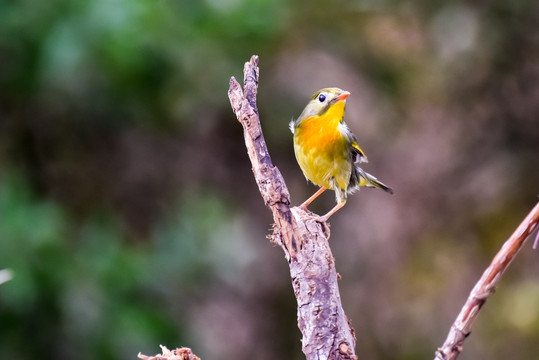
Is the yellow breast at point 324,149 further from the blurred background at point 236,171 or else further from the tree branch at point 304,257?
the blurred background at point 236,171

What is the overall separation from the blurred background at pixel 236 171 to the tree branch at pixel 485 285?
332cm

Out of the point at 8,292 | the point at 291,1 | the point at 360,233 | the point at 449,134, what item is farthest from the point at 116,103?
the point at 449,134

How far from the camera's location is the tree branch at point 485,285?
125 cm

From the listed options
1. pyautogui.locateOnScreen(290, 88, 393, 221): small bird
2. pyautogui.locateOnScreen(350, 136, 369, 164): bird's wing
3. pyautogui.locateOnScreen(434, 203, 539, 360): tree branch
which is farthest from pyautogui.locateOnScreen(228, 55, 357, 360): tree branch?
pyautogui.locateOnScreen(350, 136, 369, 164): bird's wing

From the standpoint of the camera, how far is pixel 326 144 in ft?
9.76

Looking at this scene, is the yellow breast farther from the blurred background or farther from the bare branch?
the blurred background

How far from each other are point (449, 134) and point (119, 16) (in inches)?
155

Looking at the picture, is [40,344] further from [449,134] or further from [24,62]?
[449,134]

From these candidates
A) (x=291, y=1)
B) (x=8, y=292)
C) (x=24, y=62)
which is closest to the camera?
(x=8, y=292)

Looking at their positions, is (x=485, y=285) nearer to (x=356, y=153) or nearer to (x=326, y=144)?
(x=326, y=144)

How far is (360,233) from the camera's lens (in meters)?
7.28

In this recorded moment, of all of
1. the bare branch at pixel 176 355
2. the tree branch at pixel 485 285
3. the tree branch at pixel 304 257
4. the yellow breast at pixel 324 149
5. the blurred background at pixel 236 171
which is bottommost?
the tree branch at pixel 485 285

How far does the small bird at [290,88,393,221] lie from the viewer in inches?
117

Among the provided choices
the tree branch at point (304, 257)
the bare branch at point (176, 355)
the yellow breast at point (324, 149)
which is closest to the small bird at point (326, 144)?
the yellow breast at point (324, 149)
